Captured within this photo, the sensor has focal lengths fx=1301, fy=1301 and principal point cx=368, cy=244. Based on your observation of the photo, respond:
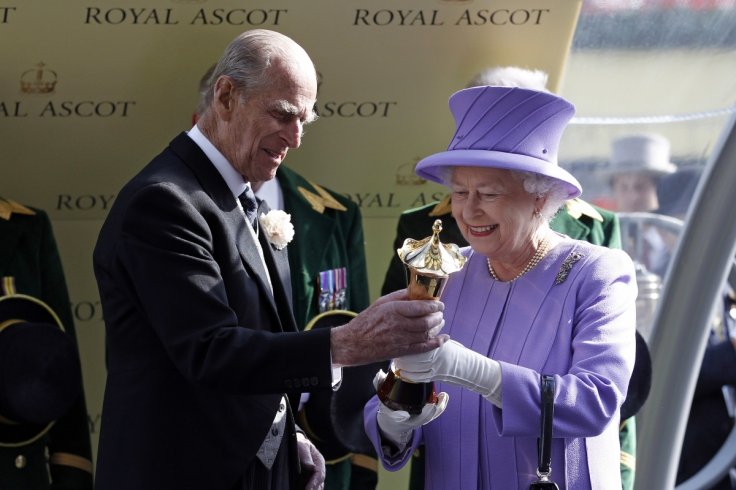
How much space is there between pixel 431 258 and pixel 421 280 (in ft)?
0.24

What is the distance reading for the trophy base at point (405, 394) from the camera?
10.6 feet

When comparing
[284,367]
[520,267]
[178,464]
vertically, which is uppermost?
[520,267]

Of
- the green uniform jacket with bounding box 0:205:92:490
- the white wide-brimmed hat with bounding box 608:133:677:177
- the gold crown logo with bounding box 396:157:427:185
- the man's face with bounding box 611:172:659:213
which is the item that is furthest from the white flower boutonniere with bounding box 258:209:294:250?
the white wide-brimmed hat with bounding box 608:133:677:177

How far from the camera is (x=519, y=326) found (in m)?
3.44

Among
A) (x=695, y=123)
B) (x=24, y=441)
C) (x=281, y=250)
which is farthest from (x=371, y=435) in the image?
(x=695, y=123)

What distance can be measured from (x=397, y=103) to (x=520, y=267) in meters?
1.91

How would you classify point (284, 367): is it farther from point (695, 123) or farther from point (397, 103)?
point (695, 123)

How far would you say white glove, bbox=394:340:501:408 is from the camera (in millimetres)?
3135

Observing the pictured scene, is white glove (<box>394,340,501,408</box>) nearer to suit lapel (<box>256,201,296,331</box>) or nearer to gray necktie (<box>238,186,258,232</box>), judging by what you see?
suit lapel (<box>256,201,296,331</box>)

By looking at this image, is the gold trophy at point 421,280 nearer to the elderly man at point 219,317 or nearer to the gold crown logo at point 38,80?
the elderly man at point 219,317

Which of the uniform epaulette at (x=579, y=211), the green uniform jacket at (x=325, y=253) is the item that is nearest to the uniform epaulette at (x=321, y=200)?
the green uniform jacket at (x=325, y=253)

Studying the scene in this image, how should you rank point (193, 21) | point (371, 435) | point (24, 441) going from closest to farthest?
1. point (371, 435)
2. point (24, 441)
3. point (193, 21)

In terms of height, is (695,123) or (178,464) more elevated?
(695,123)

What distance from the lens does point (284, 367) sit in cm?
298
